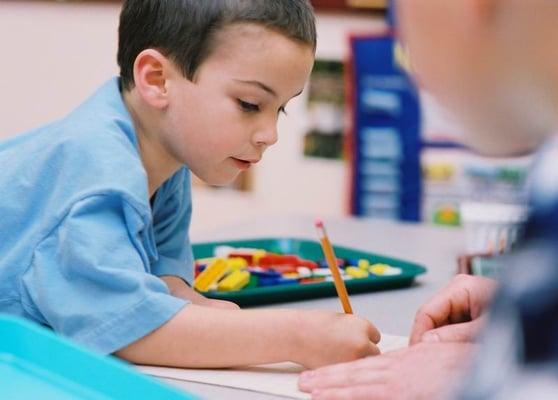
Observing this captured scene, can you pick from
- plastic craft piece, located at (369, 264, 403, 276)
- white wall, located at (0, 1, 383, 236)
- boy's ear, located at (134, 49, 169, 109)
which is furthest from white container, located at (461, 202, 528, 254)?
white wall, located at (0, 1, 383, 236)

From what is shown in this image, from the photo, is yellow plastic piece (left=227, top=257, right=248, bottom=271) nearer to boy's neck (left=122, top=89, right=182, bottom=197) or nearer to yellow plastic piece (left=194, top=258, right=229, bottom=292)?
yellow plastic piece (left=194, top=258, right=229, bottom=292)

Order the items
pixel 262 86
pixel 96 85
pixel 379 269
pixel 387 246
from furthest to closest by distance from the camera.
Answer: pixel 96 85, pixel 387 246, pixel 379 269, pixel 262 86

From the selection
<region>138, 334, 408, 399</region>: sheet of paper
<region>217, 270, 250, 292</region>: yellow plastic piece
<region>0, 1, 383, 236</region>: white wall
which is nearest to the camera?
<region>138, 334, 408, 399</region>: sheet of paper

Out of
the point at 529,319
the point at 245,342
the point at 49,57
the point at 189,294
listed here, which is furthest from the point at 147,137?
the point at 49,57

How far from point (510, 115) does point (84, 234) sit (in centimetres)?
44

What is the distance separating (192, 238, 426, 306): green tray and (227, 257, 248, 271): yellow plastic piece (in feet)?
0.27

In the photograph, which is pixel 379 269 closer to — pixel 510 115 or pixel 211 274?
pixel 211 274

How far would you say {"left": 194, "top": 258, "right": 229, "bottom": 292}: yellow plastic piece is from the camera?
Answer: 105cm

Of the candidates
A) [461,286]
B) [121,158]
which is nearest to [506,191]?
[461,286]

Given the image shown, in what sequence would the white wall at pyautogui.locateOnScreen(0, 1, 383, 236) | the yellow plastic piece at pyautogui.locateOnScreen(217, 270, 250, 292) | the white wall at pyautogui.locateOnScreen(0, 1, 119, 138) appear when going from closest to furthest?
the yellow plastic piece at pyautogui.locateOnScreen(217, 270, 250, 292), the white wall at pyautogui.locateOnScreen(0, 1, 383, 236), the white wall at pyautogui.locateOnScreen(0, 1, 119, 138)

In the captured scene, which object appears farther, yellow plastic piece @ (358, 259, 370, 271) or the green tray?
yellow plastic piece @ (358, 259, 370, 271)

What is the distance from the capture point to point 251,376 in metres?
0.75

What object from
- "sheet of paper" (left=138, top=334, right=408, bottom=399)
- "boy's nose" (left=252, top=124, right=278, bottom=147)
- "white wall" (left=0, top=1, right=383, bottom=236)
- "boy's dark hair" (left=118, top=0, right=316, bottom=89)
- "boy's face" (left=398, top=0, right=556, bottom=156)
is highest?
"boy's face" (left=398, top=0, right=556, bottom=156)

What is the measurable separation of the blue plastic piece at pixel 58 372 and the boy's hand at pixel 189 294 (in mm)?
285
